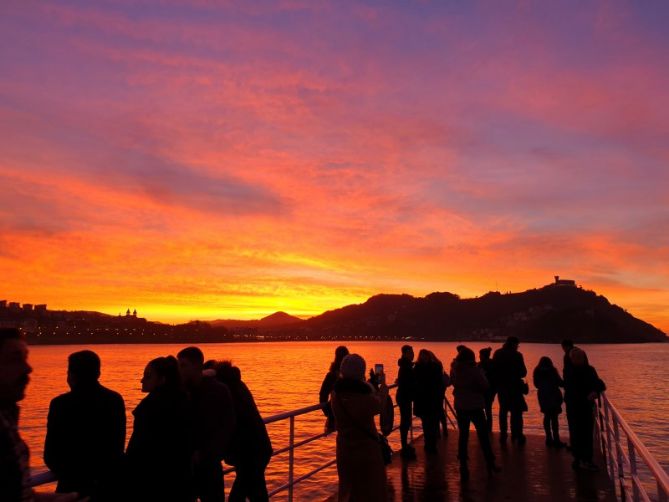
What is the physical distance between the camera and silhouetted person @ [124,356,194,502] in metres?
3.60

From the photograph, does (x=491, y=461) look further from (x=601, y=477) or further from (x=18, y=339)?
(x=18, y=339)

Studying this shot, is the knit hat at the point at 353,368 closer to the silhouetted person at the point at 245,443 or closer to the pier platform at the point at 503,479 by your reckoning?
the silhouetted person at the point at 245,443

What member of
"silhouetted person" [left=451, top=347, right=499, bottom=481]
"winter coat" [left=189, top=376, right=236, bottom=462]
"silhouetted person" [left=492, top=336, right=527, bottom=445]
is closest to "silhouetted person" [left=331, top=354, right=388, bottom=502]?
"winter coat" [left=189, top=376, right=236, bottom=462]

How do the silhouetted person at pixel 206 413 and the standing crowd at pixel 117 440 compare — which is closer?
the standing crowd at pixel 117 440

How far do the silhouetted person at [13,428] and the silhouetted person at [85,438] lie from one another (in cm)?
88

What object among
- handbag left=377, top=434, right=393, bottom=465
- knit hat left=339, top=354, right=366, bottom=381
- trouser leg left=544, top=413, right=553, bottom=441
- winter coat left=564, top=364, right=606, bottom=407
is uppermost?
knit hat left=339, top=354, right=366, bottom=381

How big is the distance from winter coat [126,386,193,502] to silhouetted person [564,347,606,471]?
22.7 feet

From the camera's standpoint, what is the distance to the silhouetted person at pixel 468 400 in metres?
8.20

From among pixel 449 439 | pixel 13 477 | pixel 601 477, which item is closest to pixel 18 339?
pixel 13 477

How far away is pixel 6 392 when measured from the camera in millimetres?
2508

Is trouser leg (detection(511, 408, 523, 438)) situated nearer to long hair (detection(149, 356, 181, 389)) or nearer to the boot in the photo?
the boot

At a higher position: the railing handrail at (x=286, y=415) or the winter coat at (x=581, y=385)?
the winter coat at (x=581, y=385)

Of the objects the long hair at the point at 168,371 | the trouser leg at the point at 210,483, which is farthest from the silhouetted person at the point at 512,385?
the long hair at the point at 168,371

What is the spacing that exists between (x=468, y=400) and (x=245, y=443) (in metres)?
4.13
